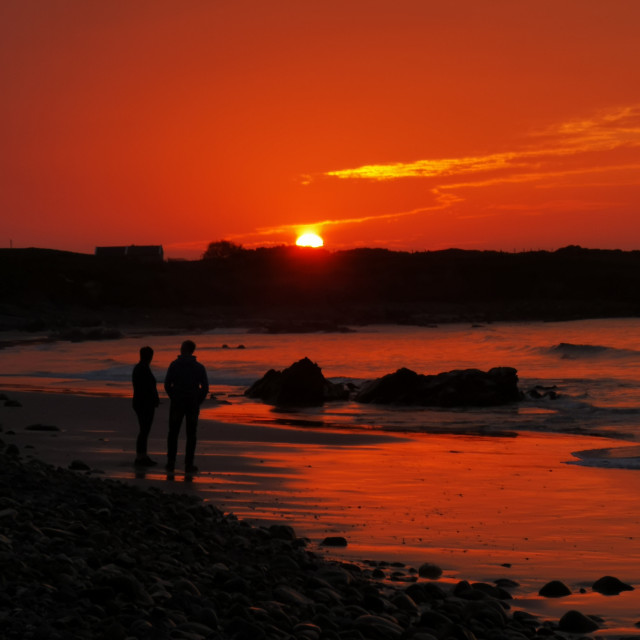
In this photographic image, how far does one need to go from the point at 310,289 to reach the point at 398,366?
2469 inches

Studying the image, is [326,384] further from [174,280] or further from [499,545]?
[174,280]

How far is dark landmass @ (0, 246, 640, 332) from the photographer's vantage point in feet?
270

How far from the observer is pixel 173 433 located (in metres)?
11.2

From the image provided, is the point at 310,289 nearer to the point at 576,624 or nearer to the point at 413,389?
the point at 413,389

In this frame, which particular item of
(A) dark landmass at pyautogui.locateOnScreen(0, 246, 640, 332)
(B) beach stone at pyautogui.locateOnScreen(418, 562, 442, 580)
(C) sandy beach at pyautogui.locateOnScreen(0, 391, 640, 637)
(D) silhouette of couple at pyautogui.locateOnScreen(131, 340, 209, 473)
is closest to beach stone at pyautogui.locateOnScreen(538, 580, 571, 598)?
(C) sandy beach at pyautogui.locateOnScreen(0, 391, 640, 637)

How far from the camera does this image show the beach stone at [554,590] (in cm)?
614

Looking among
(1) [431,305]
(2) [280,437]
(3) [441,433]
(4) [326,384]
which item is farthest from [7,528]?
(1) [431,305]

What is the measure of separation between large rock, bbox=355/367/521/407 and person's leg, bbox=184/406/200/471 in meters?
10.9

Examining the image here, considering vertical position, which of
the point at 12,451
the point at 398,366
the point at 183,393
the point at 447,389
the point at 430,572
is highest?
the point at 183,393

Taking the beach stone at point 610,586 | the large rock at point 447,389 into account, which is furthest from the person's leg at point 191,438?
the large rock at point 447,389

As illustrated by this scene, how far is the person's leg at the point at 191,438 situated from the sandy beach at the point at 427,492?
9.8 inches

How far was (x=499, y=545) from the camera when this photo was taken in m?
7.43

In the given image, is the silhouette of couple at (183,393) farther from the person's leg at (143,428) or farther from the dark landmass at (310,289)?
the dark landmass at (310,289)

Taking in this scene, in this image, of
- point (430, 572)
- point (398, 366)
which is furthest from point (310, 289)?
point (430, 572)
